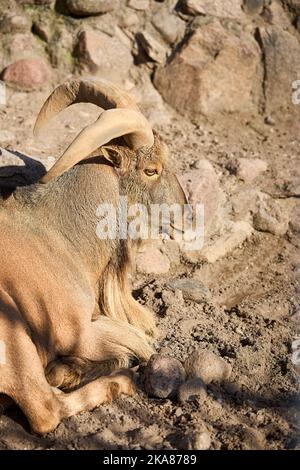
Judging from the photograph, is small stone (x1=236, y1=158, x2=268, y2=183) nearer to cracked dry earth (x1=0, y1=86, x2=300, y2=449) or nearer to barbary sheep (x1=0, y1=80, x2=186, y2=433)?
cracked dry earth (x1=0, y1=86, x2=300, y2=449)

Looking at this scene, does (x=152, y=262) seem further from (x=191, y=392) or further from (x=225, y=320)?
(x=191, y=392)

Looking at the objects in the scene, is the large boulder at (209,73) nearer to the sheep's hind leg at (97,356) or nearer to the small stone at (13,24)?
the small stone at (13,24)

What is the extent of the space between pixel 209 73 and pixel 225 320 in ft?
10.6

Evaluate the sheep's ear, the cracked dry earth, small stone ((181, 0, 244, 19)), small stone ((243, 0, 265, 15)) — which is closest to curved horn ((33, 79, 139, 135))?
the sheep's ear

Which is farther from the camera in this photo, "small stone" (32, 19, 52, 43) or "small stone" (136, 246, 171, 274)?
"small stone" (32, 19, 52, 43)

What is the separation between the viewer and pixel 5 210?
5301 mm

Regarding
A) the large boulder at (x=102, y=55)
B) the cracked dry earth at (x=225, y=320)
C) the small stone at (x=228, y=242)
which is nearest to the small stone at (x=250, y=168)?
the cracked dry earth at (x=225, y=320)

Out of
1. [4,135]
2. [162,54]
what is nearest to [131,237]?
[4,135]

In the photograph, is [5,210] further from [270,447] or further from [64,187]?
[270,447]

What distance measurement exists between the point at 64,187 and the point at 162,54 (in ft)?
11.1

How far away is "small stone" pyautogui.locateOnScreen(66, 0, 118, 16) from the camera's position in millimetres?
8055

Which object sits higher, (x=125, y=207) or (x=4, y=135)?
(x=125, y=207)

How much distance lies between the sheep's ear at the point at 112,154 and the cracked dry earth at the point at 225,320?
1296 millimetres

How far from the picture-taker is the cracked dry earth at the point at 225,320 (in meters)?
4.63
